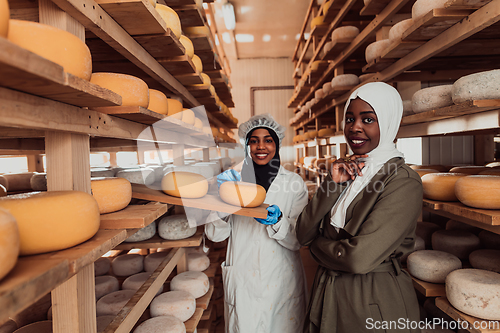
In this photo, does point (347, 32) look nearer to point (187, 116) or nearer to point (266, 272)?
point (187, 116)

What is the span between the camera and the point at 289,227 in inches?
63.7

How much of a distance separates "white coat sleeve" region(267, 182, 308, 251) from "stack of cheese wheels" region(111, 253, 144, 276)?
1104mm

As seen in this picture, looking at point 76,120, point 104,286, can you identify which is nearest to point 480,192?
point 76,120

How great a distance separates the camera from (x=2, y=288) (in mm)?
375

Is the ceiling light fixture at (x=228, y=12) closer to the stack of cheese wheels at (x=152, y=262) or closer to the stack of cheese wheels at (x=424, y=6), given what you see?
the stack of cheese wheels at (x=424, y=6)

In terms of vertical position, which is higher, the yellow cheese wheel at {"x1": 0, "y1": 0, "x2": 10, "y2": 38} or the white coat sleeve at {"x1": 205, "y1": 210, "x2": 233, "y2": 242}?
the yellow cheese wheel at {"x1": 0, "y1": 0, "x2": 10, "y2": 38}

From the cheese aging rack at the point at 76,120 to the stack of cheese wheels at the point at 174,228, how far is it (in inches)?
8.2

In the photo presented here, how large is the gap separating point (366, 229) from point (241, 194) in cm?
53

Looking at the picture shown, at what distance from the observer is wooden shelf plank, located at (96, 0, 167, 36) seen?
97 cm

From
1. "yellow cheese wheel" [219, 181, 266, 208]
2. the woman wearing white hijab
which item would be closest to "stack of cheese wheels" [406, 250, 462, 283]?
the woman wearing white hijab

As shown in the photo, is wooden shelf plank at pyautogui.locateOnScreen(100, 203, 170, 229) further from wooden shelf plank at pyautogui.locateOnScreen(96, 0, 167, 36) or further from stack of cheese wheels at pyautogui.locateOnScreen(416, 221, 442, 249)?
stack of cheese wheels at pyautogui.locateOnScreen(416, 221, 442, 249)

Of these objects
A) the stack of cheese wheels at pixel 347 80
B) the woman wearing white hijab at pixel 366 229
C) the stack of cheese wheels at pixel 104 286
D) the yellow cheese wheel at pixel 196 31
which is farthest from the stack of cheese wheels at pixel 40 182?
the stack of cheese wheels at pixel 347 80

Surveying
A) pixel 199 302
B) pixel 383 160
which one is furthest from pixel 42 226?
pixel 199 302

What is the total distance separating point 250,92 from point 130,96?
8.57 m
